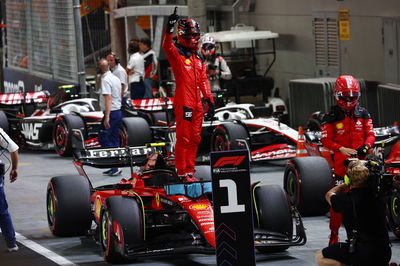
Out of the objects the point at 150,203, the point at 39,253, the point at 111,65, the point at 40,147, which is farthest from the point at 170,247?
the point at 40,147

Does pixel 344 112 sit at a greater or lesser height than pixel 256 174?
greater

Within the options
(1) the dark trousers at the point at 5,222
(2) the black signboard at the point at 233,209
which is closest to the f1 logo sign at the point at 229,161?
(2) the black signboard at the point at 233,209

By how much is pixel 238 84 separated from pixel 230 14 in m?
4.19

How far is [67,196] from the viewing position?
11.7m

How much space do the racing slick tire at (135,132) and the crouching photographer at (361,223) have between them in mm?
9799

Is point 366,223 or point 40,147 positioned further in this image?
point 40,147

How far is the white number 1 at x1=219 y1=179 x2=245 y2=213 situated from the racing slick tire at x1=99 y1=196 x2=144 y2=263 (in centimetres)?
154

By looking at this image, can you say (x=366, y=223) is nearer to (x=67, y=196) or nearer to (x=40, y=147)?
(x=67, y=196)

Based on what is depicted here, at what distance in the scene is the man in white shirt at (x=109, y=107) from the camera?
16094 mm

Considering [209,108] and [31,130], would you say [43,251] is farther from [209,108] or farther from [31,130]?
[31,130]

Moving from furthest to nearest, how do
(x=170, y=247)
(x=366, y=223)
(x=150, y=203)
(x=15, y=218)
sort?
(x=15, y=218) < (x=150, y=203) < (x=170, y=247) < (x=366, y=223)

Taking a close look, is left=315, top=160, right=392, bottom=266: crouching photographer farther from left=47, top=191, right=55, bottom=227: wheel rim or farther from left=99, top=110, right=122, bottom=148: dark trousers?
left=99, top=110, right=122, bottom=148: dark trousers

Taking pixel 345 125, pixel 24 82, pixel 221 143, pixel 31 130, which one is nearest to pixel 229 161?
pixel 345 125

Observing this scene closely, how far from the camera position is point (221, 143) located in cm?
1667
